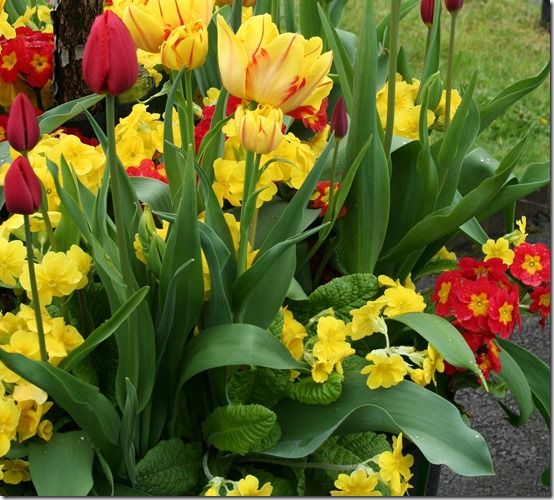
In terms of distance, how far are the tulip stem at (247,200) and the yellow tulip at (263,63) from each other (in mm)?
99

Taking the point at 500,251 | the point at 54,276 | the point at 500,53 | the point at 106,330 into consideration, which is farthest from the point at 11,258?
the point at 500,53

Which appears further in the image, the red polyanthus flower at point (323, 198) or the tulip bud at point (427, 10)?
the tulip bud at point (427, 10)

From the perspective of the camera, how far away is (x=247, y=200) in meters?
1.32

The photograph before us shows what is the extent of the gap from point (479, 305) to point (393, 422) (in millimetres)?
334

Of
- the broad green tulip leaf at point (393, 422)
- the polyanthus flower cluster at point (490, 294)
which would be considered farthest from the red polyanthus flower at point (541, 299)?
the broad green tulip leaf at point (393, 422)

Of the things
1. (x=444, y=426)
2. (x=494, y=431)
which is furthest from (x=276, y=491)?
(x=494, y=431)

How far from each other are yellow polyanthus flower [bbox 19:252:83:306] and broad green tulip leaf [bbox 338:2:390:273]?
46 cm

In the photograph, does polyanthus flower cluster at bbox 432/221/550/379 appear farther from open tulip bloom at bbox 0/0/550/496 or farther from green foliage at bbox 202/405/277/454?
green foliage at bbox 202/405/277/454

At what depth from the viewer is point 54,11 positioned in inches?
74.1

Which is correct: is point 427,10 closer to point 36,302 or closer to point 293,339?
point 293,339

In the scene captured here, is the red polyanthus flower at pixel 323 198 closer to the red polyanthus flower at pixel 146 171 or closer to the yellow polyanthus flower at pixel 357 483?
the red polyanthus flower at pixel 146 171

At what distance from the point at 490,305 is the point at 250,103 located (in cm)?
50

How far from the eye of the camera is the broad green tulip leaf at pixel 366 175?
59.3 inches

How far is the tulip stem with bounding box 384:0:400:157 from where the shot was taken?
56.9 inches
